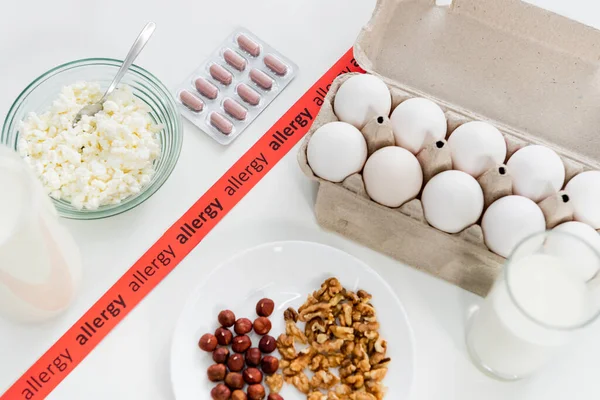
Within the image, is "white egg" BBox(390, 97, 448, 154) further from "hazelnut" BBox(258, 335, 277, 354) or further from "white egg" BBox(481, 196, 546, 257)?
"hazelnut" BBox(258, 335, 277, 354)

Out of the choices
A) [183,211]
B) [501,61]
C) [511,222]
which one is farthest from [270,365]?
[501,61]

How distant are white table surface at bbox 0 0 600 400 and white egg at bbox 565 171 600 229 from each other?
153 millimetres

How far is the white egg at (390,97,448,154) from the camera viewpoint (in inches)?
37.9

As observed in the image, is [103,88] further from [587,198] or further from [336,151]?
[587,198]

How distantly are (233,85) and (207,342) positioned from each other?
44cm

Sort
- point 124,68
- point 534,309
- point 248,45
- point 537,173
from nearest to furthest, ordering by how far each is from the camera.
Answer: point 534,309 → point 537,173 → point 124,68 → point 248,45

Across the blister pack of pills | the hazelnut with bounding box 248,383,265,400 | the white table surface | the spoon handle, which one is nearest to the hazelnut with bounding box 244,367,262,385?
the hazelnut with bounding box 248,383,265,400

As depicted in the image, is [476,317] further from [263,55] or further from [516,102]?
[263,55]

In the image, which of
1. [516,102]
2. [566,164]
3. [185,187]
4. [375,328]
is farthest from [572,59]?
[185,187]

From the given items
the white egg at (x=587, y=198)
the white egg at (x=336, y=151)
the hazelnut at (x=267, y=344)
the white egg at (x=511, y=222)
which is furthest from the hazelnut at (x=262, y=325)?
the white egg at (x=587, y=198)

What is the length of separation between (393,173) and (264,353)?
316mm

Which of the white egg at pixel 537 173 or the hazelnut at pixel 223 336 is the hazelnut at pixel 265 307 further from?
the white egg at pixel 537 173

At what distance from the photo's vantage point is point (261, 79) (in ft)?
3.71

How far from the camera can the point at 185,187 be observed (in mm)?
1080
